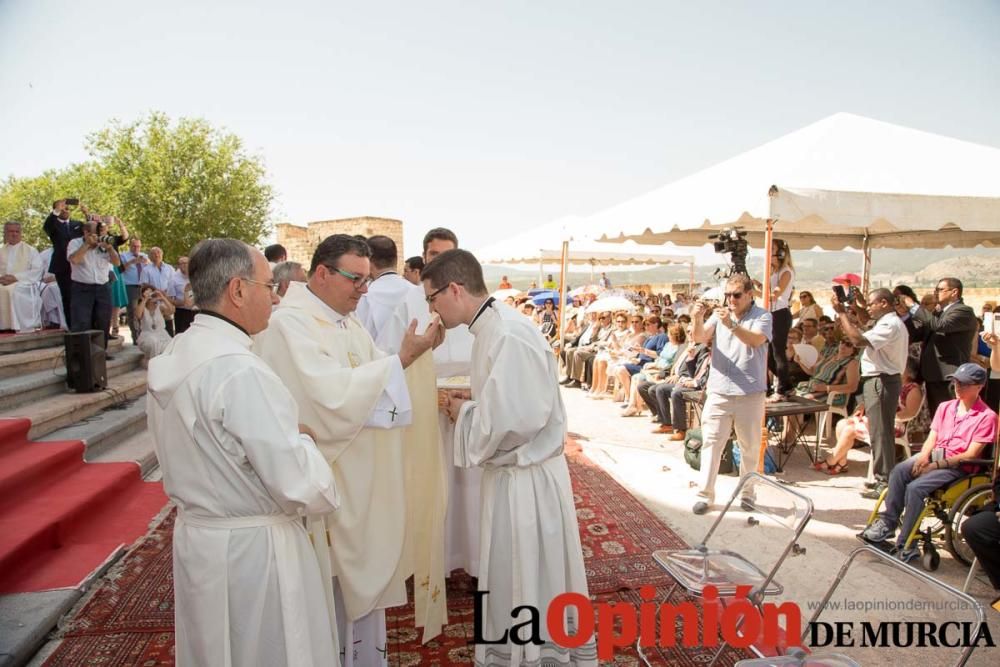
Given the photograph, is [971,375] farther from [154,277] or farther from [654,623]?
[154,277]

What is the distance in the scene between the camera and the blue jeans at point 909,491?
425 cm

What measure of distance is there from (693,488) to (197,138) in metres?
22.7

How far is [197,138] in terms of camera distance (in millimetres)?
22297

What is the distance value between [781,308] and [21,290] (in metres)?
11.1

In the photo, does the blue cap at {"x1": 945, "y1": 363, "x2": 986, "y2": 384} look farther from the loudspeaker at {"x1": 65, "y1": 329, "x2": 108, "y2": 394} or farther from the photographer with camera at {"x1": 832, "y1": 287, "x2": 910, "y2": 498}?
the loudspeaker at {"x1": 65, "y1": 329, "x2": 108, "y2": 394}

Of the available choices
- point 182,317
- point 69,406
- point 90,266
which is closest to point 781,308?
point 69,406

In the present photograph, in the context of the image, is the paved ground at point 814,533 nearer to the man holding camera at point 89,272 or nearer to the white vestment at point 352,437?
the white vestment at point 352,437

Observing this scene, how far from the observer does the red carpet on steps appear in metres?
3.85

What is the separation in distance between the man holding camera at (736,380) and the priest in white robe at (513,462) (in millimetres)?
2968

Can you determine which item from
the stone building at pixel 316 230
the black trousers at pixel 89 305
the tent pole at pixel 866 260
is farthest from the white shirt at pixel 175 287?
the stone building at pixel 316 230

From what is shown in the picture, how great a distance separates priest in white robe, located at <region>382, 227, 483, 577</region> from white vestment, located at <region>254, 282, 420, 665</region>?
2.55ft

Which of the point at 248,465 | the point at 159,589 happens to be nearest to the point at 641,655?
the point at 248,465

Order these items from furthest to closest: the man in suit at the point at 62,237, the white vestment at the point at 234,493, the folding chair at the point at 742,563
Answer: the man in suit at the point at 62,237, the folding chair at the point at 742,563, the white vestment at the point at 234,493

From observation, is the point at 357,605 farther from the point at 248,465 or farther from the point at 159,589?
the point at 159,589
